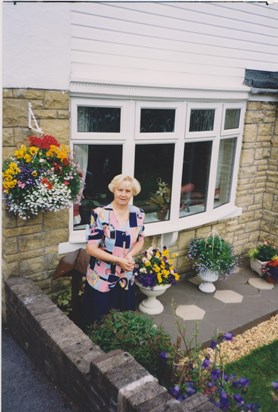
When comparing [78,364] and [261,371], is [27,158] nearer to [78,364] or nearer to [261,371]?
[78,364]

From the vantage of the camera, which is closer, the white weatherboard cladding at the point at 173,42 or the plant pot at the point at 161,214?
the white weatherboard cladding at the point at 173,42

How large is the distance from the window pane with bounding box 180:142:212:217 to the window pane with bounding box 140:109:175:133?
0.45 metres

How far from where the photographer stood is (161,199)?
5270mm

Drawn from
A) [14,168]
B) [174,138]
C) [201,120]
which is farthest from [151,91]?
[14,168]

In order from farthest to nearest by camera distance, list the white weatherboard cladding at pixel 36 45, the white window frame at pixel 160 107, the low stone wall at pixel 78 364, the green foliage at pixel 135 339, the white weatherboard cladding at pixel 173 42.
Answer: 1. the white window frame at pixel 160 107
2. the white weatherboard cladding at pixel 173 42
3. the white weatherboard cladding at pixel 36 45
4. the green foliage at pixel 135 339
5. the low stone wall at pixel 78 364

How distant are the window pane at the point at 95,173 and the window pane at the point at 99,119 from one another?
200 mm

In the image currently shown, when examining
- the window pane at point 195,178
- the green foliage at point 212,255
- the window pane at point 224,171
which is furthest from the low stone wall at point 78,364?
the window pane at point 224,171

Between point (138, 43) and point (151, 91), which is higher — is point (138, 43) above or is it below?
above

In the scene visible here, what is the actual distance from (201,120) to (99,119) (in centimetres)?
158

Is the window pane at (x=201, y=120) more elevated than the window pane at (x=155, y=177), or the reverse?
the window pane at (x=201, y=120)

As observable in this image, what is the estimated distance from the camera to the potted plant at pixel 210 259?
17.4 feet

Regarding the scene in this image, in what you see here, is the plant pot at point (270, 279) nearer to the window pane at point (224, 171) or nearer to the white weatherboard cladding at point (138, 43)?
the window pane at point (224, 171)

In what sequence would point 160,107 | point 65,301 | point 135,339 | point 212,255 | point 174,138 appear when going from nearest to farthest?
1. point 135,339
2. point 65,301
3. point 160,107
4. point 174,138
5. point 212,255

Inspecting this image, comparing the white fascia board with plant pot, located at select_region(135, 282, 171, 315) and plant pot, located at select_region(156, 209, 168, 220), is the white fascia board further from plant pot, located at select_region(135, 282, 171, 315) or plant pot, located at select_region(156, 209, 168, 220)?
plant pot, located at select_region(135, 282, 171, 315)
